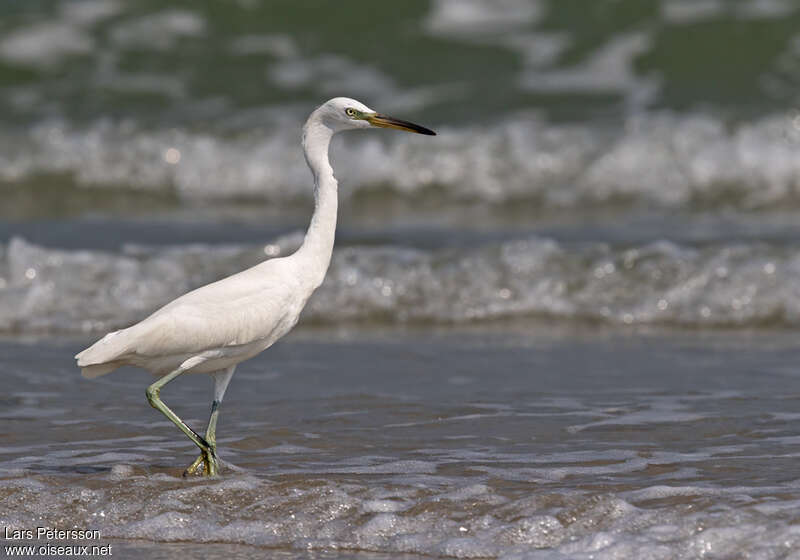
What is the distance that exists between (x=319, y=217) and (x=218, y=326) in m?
0.63

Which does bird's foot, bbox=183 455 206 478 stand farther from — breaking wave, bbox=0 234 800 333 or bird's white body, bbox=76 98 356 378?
breaking wave, bbox=0 234 800 333

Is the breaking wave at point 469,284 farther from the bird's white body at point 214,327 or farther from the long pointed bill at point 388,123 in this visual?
the bird's white body at point 214,327

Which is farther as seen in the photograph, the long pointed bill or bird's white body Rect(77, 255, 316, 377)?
the long pointed bill

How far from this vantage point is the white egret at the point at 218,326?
15.7ft

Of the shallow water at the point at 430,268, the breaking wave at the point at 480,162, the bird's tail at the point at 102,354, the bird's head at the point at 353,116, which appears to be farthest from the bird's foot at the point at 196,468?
the breaking wave at the point at 480,162

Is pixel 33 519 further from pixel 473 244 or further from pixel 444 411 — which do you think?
pixel 473 244

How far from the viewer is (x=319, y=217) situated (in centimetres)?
513

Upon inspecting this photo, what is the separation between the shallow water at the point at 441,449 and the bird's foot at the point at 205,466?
0.20 ft

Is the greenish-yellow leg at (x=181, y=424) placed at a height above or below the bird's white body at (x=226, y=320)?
below

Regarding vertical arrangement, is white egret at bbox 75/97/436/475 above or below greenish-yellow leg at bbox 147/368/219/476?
above

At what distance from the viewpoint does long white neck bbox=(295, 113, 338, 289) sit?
16.7 ft

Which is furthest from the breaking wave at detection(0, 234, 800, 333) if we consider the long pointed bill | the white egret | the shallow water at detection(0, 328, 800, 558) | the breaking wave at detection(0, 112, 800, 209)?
the white egret

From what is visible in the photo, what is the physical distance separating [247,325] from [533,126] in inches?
284

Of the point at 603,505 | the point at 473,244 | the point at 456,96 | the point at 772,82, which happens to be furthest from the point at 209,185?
the point at 603,505
